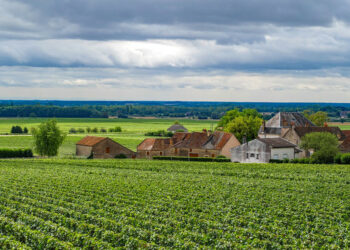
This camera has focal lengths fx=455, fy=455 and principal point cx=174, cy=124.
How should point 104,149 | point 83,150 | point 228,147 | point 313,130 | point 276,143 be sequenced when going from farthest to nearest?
point 83,150 → point 313,130 → point 104,149 → point 228,147 → point 276,143

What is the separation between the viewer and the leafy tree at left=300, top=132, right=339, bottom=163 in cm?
7069

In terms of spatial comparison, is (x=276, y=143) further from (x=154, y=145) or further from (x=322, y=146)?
(x=154, y=145)

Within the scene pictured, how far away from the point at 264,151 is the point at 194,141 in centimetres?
1670

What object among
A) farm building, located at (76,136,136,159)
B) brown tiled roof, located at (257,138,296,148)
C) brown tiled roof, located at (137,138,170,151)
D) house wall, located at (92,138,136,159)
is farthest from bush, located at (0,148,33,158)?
brown tiled roof, located at (257,138,296,148)

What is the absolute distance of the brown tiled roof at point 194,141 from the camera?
284ft

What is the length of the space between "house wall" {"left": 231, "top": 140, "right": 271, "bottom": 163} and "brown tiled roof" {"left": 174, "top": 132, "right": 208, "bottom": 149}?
9.12 metres

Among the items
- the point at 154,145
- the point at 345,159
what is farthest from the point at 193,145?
the point at 345,159

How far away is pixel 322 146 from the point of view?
71.5 metres

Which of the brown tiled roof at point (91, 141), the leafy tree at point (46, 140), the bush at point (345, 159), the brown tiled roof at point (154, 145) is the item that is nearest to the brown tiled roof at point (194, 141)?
the brown tiled roof at point (154, 145)

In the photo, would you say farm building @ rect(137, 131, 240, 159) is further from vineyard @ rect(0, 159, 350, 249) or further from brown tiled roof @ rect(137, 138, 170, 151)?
vineyard @ rect(0, 159, 350, 249)

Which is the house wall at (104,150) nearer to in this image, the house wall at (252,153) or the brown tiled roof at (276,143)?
the house wall at (252,153)

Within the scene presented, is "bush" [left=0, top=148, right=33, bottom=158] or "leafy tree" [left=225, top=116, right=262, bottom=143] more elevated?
"leafy tree" [left=225, top=116, right=262, bottom=143]

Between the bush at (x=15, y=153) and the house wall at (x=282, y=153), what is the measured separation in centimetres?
4740

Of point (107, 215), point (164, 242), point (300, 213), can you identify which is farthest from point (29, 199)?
point (300, 213)
